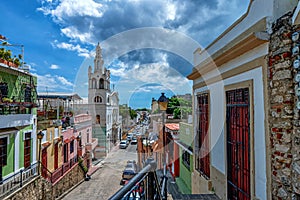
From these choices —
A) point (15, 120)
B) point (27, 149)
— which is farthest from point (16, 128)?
point (27, 149)

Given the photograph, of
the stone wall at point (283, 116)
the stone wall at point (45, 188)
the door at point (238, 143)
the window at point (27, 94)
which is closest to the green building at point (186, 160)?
the door at point (238, 143)

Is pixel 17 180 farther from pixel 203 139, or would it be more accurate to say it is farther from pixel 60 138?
pixel 203 139

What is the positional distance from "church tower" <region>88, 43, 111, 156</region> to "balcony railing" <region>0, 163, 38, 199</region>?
11191 millimetres

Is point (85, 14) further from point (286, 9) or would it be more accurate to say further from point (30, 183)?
point (286, 9)

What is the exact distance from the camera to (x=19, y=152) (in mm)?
8391

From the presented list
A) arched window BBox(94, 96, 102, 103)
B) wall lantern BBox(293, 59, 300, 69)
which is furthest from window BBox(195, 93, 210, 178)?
arched window BBox(94, 96, 102, 103)

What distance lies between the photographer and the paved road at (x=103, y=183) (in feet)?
37.1

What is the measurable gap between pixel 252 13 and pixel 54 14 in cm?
821

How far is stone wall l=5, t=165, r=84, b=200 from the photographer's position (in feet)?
25.4

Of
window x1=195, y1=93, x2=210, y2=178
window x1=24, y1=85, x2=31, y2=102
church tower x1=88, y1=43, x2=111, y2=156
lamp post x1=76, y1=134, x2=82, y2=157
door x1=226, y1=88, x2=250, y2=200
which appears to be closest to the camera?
door x1=226, y1=88, x2=250, y2=200

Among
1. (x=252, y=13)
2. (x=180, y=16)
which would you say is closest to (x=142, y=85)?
(x=180, y=16)

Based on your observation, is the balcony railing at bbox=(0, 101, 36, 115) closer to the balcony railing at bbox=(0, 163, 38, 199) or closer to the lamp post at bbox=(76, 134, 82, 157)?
the balcony railing at bbox=(0, 163, 38, 199)

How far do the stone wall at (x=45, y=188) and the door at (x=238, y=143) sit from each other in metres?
6.91

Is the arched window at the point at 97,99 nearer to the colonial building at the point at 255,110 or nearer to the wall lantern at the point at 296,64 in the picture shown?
the colonial building at the point at 255,110
